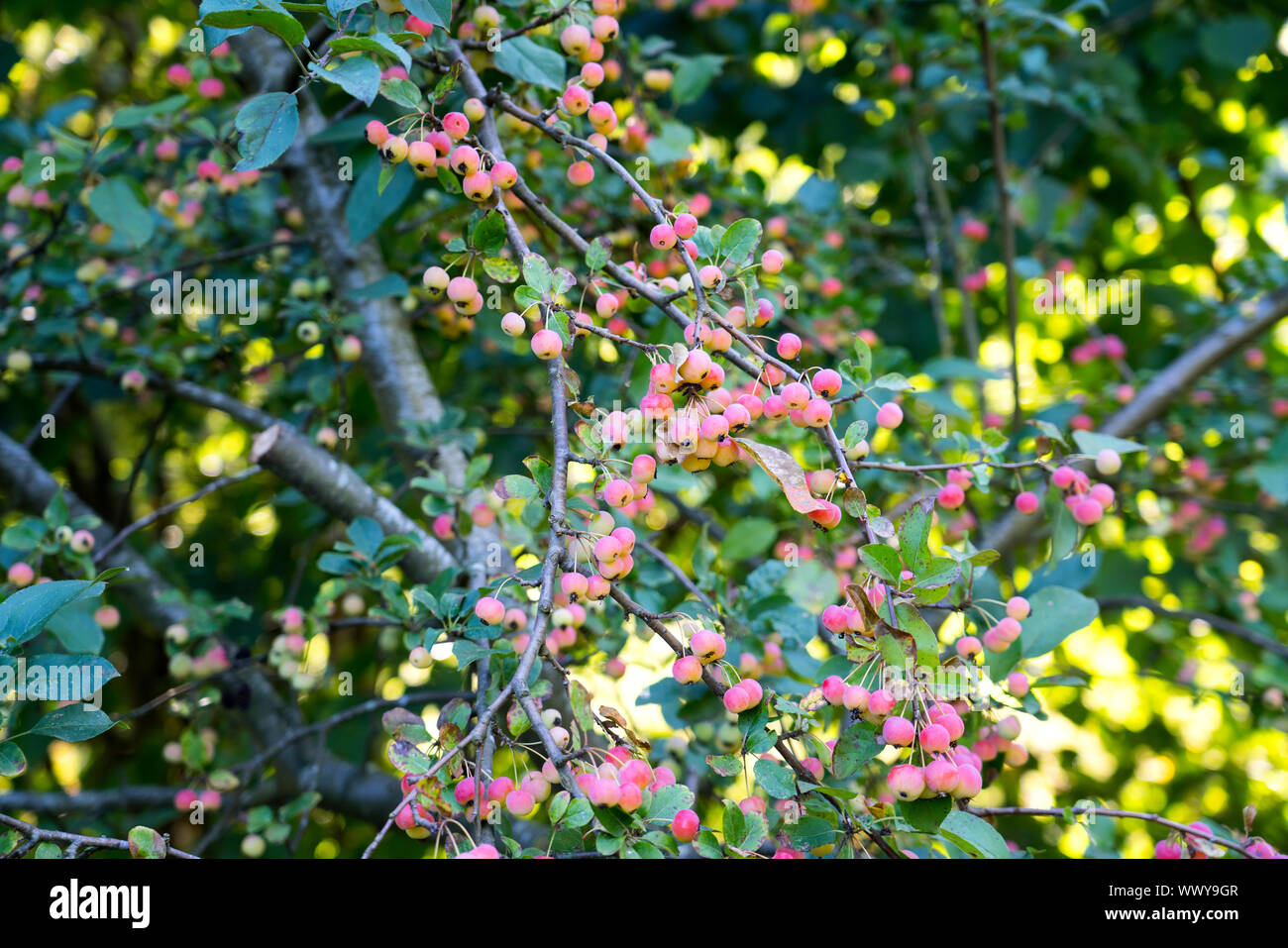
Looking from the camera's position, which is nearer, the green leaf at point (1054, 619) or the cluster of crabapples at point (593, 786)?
the cluster of crabapples at point (593, 786)

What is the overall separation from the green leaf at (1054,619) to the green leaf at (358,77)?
38.9 inches

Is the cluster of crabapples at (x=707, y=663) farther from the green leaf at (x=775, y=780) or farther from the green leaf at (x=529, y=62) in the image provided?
the green leaf at (x=529, y=62)

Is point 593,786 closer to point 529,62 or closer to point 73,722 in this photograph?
point 73,722

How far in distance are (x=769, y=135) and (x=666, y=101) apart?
52cm

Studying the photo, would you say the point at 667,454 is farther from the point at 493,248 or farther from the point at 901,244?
the point at 901,244

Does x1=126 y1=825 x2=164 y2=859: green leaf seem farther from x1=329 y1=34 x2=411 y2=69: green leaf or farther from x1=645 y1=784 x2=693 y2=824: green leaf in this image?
x1=329 y1=34 x2=411 y2=69: green leaf

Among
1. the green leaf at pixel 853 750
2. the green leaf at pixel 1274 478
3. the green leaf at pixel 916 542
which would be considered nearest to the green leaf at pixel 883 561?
the green leaf at pixel 916 542

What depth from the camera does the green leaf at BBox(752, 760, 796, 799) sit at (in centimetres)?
82

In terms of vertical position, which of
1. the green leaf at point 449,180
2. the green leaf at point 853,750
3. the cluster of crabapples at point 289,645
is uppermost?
the green leaf at point 449,180

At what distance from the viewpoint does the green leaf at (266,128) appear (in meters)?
0.88

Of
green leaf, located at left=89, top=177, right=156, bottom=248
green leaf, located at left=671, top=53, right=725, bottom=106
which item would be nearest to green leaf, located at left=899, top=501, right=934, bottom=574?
green leaf, located at left=671, top=53, right=725, bottom=106

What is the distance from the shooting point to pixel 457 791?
767 millimetres

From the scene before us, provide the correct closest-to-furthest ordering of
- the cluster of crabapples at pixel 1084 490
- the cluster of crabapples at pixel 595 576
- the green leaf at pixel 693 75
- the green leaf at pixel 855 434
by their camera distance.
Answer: the cluster of crabapples at pixel 595 576 < the green leaf at pixel 855 434 < the cluster of crabapples at pixel 1084 490 < the green leaf at pixel 693 75
